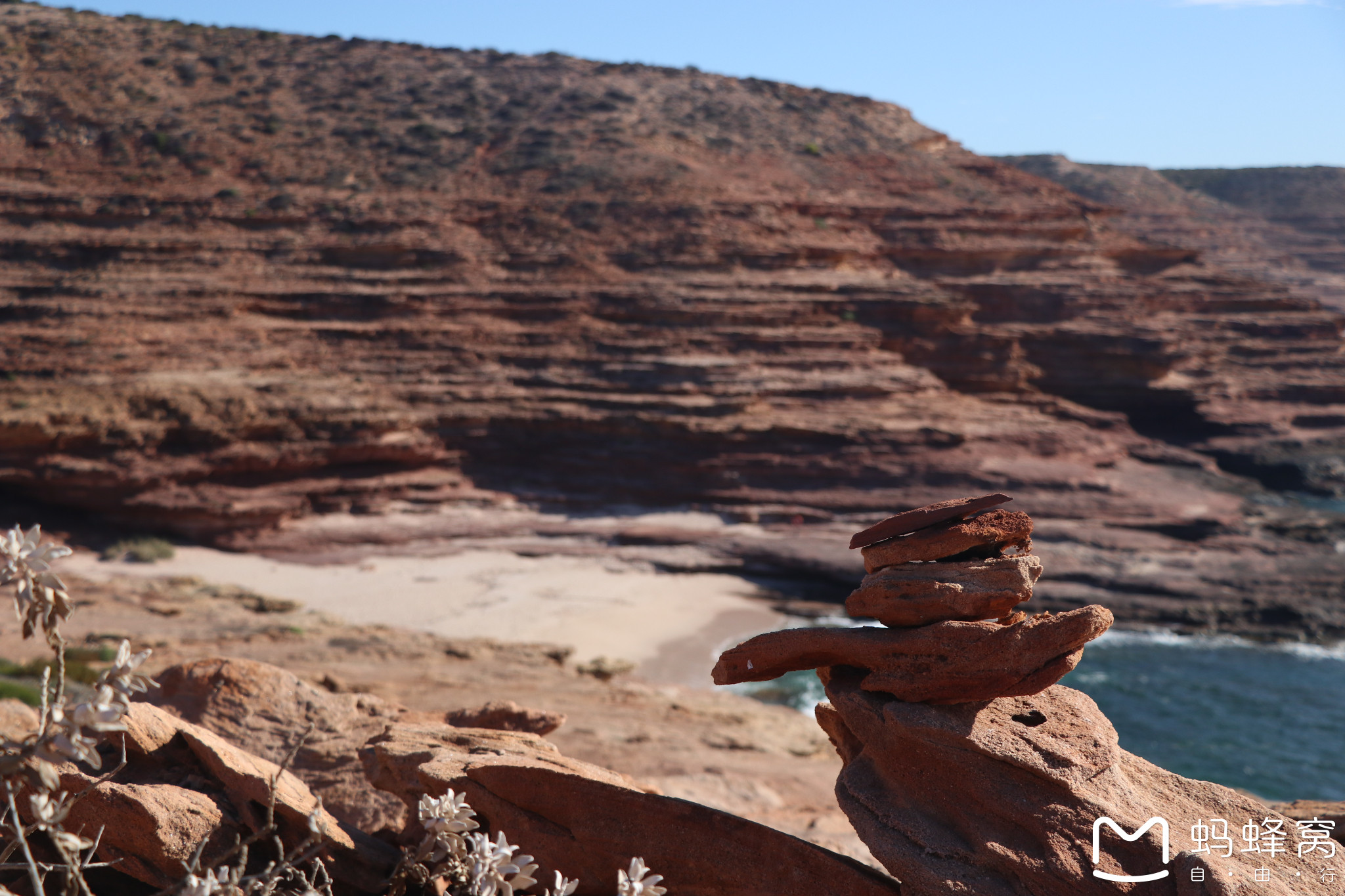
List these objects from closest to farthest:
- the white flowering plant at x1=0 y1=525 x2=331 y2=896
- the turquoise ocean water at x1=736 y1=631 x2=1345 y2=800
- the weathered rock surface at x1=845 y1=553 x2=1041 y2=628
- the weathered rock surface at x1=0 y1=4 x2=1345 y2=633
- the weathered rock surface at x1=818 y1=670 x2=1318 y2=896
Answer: the white flowering plant at x1=0 y1=525 x2=331 y2=896, the weathered rock surface at x1=818 y1=670 x2=1318 y2=896, the weathered rock surface at x1=845 y1=553 x2=1041 y2=628, the turquoise ocean water at x1=736 y1=631 x2=1345 y2=800, the weathered rock surface at x1=0 y1=4 x2=1345 y2=633

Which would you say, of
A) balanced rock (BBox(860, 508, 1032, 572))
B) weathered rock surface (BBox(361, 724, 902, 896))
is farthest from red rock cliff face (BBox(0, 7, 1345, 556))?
weathered rock surface (BBox(361, 724, 902, 896))

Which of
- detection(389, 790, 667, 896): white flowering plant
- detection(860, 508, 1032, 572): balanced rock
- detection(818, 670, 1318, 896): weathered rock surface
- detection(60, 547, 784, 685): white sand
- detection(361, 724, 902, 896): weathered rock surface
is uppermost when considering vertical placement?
detection(860, 508, 1032, 572): balanced rock

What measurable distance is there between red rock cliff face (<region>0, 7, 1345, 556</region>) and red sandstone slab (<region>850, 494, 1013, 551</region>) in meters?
21.3

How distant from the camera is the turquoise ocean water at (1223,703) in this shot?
693 inches

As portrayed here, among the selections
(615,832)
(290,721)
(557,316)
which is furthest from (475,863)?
(557,316)

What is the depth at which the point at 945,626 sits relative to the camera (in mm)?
6316

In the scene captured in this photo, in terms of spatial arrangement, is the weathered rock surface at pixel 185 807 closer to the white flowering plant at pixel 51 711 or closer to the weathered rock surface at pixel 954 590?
the white flowering plant at pixel 51 711

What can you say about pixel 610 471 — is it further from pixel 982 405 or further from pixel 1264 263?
pixel 1264 263

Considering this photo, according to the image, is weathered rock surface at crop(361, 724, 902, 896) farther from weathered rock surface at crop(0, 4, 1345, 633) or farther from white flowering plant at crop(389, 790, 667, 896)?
weathered rock surface at crop(0, 4, 1345, 633)

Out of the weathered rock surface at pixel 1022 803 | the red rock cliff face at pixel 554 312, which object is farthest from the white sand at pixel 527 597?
the weathered rock surface at pixel 1022 803

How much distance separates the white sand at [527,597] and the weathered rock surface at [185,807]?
1336cm

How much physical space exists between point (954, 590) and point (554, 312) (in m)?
26.9

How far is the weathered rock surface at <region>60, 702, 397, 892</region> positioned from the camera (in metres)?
5.53

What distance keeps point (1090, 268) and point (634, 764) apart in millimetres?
33314
